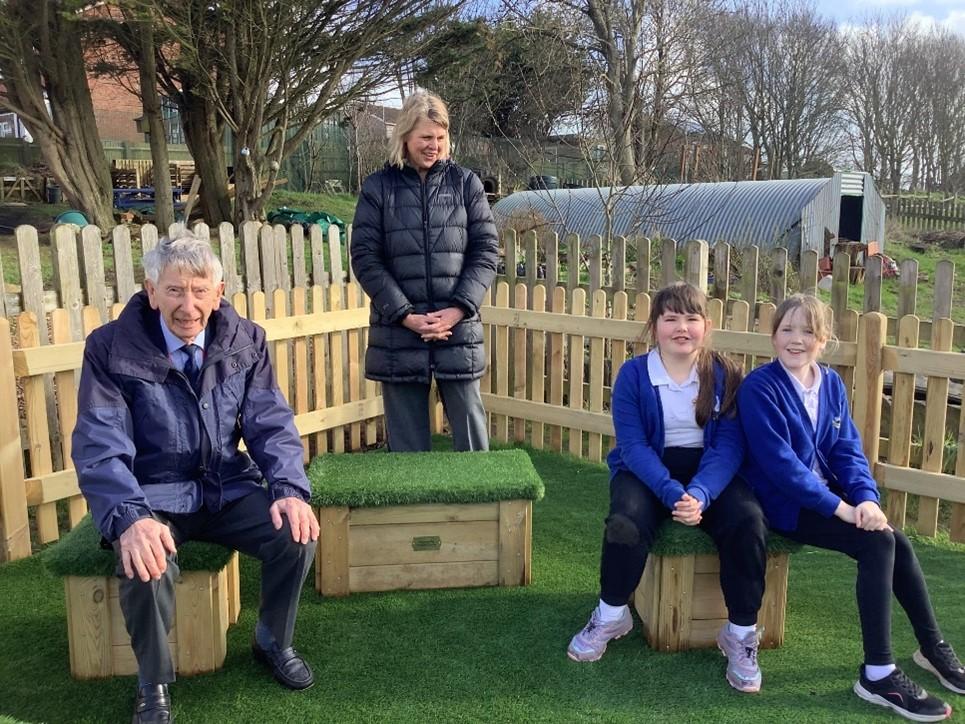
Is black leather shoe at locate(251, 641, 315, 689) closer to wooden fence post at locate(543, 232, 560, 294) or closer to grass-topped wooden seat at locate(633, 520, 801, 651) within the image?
grass-topped wooden seat at locate(633, 520, 801, 651)

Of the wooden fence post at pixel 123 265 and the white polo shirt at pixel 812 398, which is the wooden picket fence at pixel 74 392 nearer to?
the wooden fence post at pixel 123 265

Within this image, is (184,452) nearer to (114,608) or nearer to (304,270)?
(114,608)

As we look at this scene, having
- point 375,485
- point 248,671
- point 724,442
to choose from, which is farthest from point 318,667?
point 724,442

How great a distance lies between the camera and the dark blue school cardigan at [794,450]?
9.52 ft

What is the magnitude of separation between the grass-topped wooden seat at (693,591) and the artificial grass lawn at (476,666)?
7 centimetres

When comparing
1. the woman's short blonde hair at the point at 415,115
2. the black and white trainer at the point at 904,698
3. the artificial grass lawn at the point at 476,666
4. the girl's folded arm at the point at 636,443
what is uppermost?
the woman's short blonde hair at the point at 415,115

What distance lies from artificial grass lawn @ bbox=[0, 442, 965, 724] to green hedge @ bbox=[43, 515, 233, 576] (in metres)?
0.42

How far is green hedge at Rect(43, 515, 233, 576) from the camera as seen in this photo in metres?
2.76

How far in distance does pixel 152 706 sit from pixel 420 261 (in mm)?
2122

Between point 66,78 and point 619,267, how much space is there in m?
11.9

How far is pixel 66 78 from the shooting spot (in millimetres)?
13570

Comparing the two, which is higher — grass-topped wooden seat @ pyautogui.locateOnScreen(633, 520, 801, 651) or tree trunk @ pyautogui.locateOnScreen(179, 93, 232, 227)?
tree trunk @ pyautogui.locateOnScreen(179, 93, 232, 227)

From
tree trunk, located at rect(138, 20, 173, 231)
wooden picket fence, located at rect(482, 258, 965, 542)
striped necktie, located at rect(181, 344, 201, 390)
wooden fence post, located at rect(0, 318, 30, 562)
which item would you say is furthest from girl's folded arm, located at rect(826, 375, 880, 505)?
tree trunk, located at rect(138, 20, 173, 231)

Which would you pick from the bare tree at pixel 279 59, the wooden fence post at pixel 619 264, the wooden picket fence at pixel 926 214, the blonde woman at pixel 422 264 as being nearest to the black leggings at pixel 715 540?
the blonde woman at pixel 422 264
